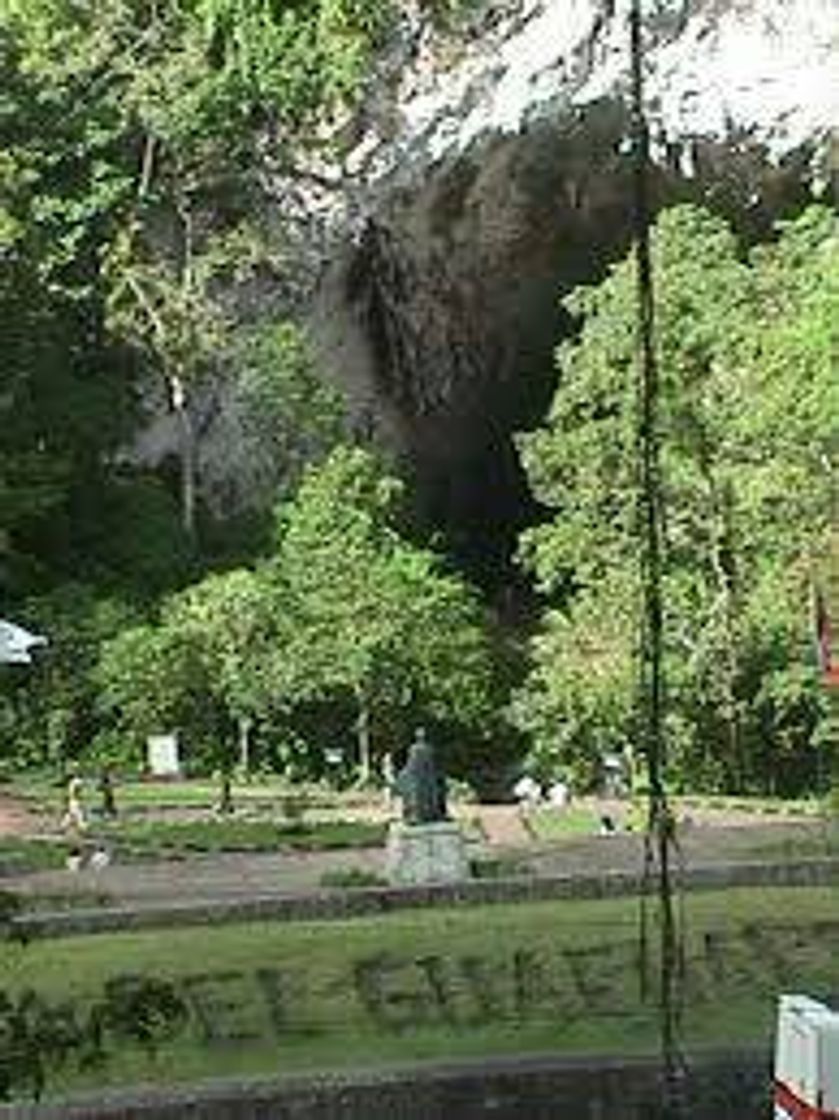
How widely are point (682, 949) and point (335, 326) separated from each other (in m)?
22.9

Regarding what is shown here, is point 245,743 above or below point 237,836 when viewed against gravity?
above

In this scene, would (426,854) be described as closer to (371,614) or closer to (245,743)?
(371,614)

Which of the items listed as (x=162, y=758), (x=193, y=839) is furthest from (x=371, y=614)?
(x=193, y=839)

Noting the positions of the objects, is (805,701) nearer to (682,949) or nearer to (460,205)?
(460,205)

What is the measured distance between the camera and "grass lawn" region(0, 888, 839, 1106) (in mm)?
10203

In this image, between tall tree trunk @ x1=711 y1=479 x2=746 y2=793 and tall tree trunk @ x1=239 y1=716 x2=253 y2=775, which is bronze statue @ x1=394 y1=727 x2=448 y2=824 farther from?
tall tree trunk @ x1=239 y1=716 x2=253 y2=775

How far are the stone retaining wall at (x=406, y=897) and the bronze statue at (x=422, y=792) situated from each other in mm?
1204

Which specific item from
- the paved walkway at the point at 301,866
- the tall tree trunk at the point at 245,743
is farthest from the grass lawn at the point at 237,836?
the tall tree trunk at the point at 245,743

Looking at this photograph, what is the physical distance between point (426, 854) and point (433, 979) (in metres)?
4.25

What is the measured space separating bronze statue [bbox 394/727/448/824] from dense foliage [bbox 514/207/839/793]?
9.26 metres

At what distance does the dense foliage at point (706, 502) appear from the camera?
83.4ft

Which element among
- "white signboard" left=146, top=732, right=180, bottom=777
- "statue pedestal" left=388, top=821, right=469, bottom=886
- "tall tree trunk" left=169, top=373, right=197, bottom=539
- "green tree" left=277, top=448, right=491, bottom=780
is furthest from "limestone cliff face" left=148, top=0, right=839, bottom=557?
"statue pedestal" left=388, top=821, right=469, bottom=886

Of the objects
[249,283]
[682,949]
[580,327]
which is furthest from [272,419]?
[682,949]

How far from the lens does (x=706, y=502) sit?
26.3 meters
